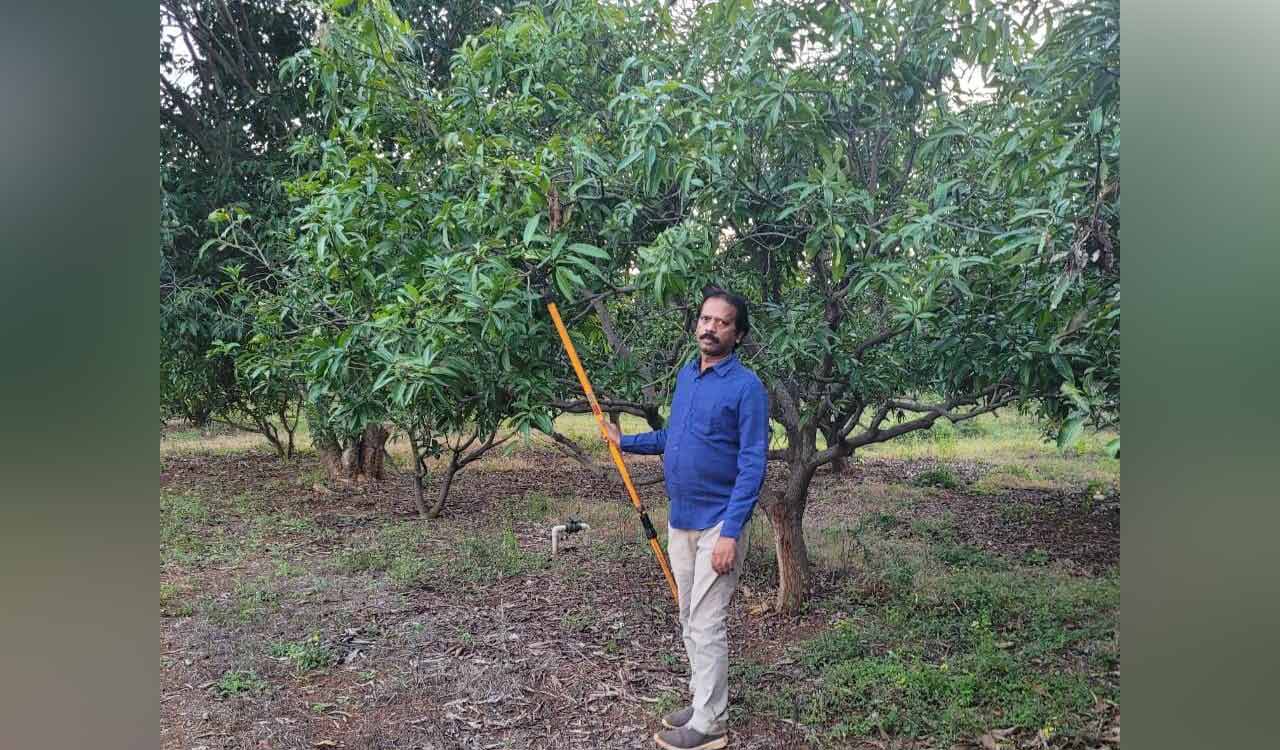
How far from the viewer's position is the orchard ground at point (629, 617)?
8.42ft

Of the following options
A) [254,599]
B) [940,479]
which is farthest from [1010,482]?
[254,599]

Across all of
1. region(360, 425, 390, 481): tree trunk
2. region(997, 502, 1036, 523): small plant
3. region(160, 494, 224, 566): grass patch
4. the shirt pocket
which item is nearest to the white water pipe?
region(360, 425, 390, 481): tree trunk

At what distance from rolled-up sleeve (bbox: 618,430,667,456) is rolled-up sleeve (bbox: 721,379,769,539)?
298 mm

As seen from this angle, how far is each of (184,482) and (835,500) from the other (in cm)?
297

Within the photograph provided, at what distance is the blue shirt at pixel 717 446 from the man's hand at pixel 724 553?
16 millimetres

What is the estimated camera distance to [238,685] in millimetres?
2824

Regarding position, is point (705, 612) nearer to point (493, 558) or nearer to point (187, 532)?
point (493, 558)

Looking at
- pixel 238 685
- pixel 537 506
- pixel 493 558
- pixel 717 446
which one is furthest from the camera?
pixel 537 506

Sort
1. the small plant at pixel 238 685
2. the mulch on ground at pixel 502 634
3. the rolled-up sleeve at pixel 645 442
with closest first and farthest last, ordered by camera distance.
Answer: the rolled-up sleeve at pixel 645 442 → the mulch on ground at pixel 502 634 → the small plant at pixel 238 685

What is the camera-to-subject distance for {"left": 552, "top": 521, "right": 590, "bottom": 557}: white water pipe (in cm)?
328

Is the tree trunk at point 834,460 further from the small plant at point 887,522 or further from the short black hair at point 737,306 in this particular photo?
the short black hair at point 737,306

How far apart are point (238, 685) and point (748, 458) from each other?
200 centimetres

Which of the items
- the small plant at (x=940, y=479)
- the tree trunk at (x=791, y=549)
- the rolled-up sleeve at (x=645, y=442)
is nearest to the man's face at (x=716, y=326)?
the rolled-up sleeve at (x=645, y=442)
